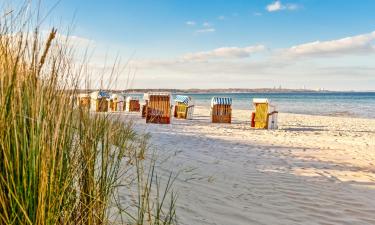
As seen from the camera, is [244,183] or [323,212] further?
[244,183]

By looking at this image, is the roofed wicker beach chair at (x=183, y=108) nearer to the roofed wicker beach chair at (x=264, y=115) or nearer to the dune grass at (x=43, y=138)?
the roofed wicker beach chair at (x=264, y=115)

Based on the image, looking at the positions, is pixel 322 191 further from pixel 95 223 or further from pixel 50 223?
pixel 50 223

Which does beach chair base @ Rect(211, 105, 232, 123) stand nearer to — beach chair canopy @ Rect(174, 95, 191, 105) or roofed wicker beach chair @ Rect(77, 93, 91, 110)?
beach chair canopy @ Rect(174, 95, 191, 105)

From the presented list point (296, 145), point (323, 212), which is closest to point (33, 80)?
point (323, 212)

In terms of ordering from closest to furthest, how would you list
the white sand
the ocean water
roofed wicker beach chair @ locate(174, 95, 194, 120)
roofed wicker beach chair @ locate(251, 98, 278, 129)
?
the white sand
roofed wicker beach chair @ locate(251, 98, 278, 129)
roofed wicker beach chair @ locate(174, 95, 194, 120)
the ocean water

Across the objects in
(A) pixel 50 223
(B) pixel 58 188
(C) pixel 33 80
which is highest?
(C) pixel 33 80

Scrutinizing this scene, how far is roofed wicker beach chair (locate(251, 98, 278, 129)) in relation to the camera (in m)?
12.5

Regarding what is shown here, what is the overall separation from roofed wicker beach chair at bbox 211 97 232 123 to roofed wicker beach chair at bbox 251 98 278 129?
6.46ft

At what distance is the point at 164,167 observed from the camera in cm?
462

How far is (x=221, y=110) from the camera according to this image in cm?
1472

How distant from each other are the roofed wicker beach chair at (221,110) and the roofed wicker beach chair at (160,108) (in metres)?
2.61

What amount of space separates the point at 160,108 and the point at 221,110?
10.1ft

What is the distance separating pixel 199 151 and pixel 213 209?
3.53 m

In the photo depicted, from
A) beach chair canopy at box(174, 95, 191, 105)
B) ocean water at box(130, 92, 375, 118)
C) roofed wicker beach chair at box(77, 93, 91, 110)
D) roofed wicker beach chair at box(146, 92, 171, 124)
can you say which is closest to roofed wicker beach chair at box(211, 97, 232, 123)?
beach chair canopy at box(174, 95, 191, 105)
